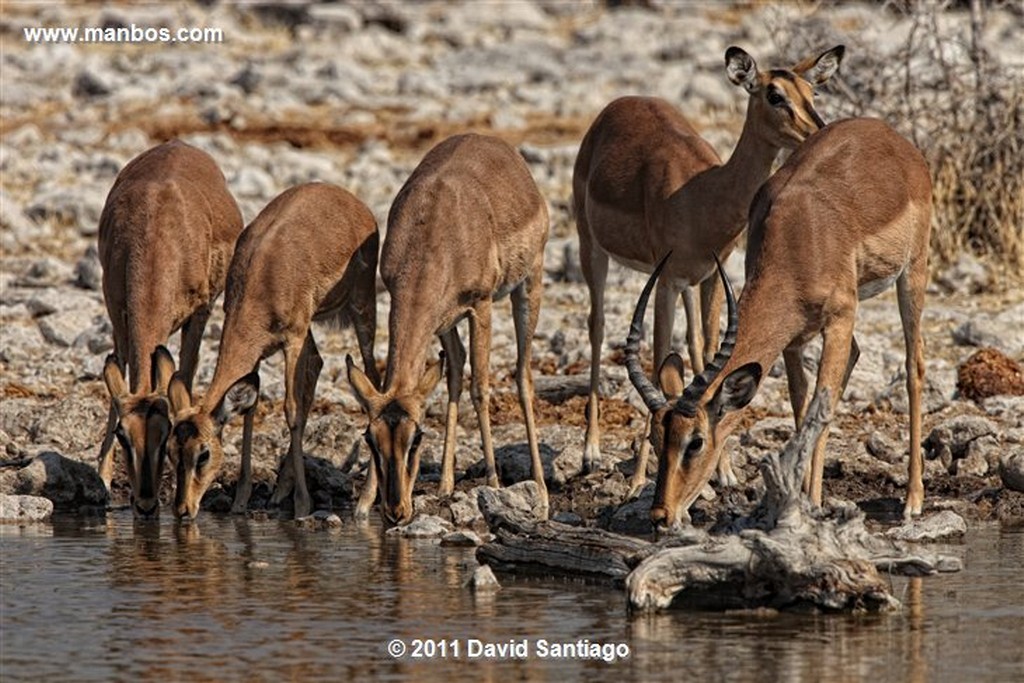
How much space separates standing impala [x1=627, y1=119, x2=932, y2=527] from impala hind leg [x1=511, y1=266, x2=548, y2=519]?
1.12 meters

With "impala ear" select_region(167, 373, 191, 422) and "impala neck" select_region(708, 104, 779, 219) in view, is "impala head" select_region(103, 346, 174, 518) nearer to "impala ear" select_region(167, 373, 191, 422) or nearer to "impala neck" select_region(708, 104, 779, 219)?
"impala ear" select_region(167, 373, 191, 422)

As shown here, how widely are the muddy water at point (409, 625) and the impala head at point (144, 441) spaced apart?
2.03ft

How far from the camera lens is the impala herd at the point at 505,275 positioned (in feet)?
33.8

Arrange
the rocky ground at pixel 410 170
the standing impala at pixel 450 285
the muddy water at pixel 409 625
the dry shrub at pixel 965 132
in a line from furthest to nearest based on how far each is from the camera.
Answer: the dry shrub at pixel 965 132 < the rocky ground at pixel 410 170 < the standing impala at pixel 450 285 < the muddy water at pixel 409 625

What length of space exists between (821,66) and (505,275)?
2304 millimetres

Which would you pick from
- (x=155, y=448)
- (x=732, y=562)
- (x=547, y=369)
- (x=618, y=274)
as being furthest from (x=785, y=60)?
(x=732, y=562)

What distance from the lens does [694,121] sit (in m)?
24.0

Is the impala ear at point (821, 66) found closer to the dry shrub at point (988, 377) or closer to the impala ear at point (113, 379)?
the dry shrub at point (988, 377)

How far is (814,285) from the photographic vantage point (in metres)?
10.2

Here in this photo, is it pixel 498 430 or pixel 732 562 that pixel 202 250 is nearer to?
pixel 498 430

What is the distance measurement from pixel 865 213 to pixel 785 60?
698 centimetres

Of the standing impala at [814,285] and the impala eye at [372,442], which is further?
the impala eye at [372,442]

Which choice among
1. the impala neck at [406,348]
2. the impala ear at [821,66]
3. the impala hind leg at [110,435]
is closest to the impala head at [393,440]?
the impala neck at [406,348]

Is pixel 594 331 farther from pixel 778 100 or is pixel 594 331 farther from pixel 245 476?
pixel 245 476
